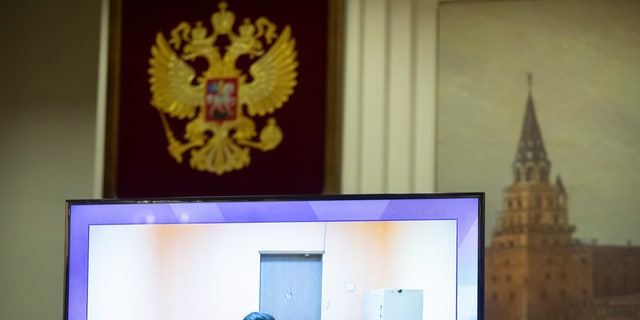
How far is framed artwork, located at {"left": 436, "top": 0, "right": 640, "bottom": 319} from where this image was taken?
2.93 meters

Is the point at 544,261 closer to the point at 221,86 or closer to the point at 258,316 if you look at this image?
the point at 258,316

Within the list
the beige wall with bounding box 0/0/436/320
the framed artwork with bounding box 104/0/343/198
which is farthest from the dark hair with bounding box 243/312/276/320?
the beige wall with bounding box 0/0/436/320

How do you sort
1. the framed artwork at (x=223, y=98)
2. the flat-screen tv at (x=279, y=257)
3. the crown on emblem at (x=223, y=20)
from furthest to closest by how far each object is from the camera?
the crown on emblem at (x=223, y=20)
the framed artwork at (x=223, y=98)
the flat-screen tv at (x=279, y=257)

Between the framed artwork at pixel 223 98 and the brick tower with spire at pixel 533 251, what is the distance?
62cm

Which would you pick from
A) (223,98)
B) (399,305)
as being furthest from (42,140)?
(399,305)

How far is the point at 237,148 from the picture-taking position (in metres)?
3.32

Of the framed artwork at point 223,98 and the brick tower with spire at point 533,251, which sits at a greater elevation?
the framed artwork at point 223,98

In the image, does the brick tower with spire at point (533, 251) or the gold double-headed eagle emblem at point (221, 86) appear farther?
the gold double-headed eagle emblem at point (221, 86)

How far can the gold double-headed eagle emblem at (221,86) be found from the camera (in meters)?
3.30

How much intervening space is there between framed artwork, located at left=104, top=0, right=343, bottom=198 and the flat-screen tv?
573 millimetres

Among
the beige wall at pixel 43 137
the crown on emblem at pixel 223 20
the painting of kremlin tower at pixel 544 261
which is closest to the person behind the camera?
the painting of kremlin tower at pixel 544 261

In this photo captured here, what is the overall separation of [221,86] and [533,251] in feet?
4.19

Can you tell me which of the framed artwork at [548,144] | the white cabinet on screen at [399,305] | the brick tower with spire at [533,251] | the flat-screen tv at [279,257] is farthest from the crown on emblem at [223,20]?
the white cabinet on screen at [399,305]

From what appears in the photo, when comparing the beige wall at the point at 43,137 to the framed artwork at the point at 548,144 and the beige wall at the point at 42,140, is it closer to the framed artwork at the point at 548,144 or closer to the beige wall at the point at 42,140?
the beige wall at the point at 42,140
